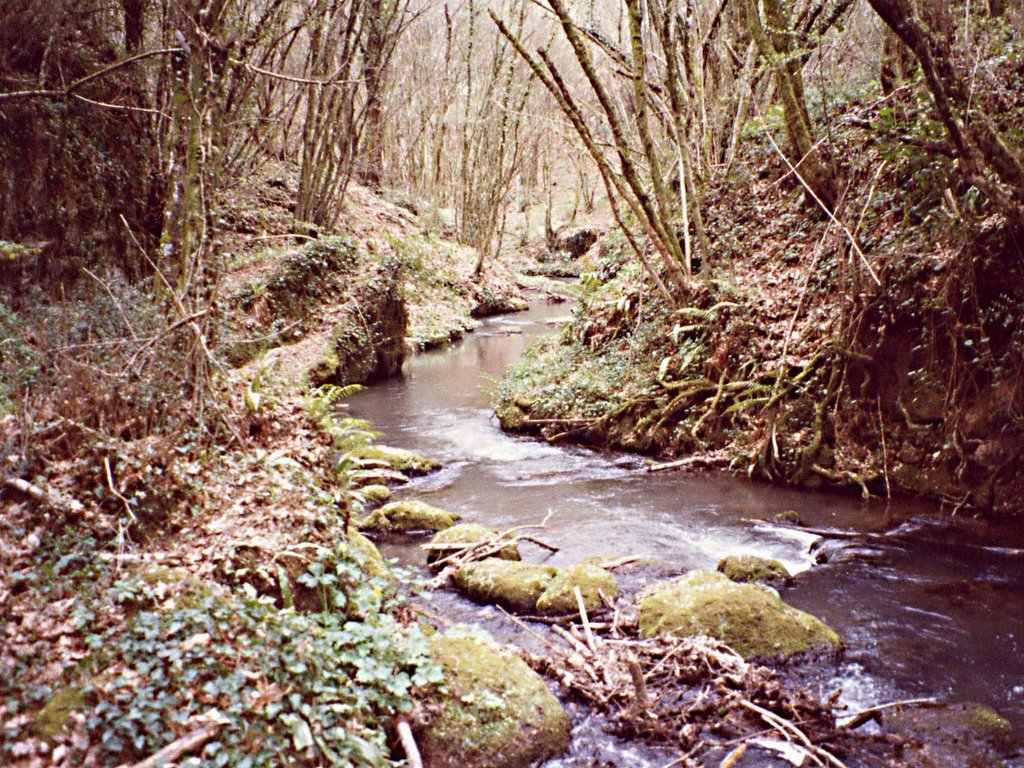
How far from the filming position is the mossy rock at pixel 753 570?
671 cm

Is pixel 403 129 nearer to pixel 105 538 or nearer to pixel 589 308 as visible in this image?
pixel 589 308

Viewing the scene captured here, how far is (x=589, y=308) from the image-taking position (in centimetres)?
1472

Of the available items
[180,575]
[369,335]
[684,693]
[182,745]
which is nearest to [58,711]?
[182,745]

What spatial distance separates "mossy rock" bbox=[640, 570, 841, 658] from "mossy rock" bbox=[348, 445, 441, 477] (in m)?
5.51

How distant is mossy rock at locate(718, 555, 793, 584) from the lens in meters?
6.71

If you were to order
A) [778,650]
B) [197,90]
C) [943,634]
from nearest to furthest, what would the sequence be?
[778,650] < [943,634] < [197,90]

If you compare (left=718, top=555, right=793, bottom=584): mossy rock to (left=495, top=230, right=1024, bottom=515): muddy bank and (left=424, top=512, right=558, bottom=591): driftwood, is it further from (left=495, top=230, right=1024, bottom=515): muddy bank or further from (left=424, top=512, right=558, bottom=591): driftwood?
(left=495, top=230, right=1024, bottom=515): muddy bank

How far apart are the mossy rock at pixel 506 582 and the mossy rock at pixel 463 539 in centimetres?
43

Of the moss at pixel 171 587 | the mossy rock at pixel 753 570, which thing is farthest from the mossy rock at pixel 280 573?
the mossy rock at pixel 753 570

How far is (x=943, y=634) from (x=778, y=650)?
1594 mm

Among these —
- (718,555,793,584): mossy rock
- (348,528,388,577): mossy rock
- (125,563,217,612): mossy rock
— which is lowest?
(718,555,793,584): mossy rock

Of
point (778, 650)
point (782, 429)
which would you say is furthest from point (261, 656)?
point (782, 429)

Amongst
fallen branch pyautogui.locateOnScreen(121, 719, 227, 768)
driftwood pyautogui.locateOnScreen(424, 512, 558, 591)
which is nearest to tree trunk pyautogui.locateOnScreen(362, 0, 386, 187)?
driftwood pyautogui.locateOnScreen(424, 512, 558, 591)

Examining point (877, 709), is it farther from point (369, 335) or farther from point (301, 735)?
point (369, 335)
